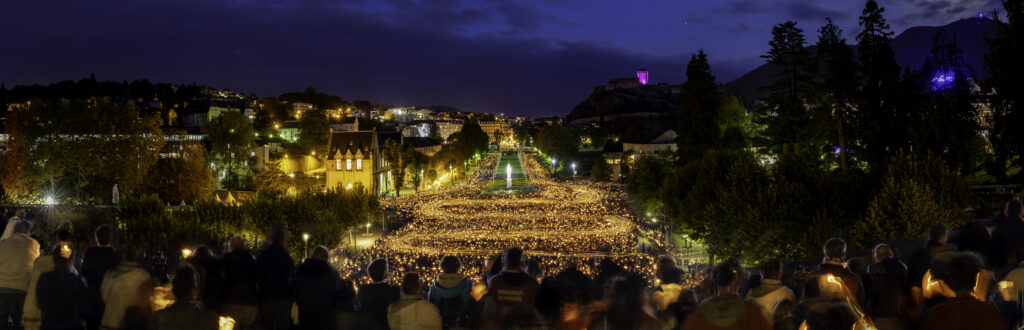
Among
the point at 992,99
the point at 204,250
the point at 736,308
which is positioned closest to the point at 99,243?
the point at 204,250

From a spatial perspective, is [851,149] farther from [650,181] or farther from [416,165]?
[416,165]

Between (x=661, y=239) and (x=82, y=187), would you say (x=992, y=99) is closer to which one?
(x=661, y=239)

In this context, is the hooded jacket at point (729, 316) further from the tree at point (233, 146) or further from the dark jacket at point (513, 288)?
the tree at point (233, 146)

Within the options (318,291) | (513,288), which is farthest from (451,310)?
(318,291)

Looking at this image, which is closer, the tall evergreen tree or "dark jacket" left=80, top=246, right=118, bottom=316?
"dark jacket" left=80, top=246, right=118, bottom=316

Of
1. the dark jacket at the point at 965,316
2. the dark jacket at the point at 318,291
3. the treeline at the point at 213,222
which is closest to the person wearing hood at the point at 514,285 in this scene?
the dark jacket at the point at 318,291

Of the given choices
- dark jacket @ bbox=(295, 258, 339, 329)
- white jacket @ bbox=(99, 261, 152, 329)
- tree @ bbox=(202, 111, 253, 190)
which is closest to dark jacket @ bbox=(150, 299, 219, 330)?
white jacket @ bbox=(99, 261, 152, 329)

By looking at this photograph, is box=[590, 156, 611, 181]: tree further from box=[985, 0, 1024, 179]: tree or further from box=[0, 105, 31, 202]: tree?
box=[0, 105, 31, 202]: tree
